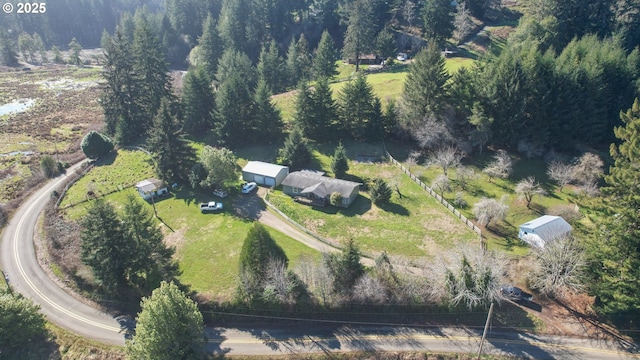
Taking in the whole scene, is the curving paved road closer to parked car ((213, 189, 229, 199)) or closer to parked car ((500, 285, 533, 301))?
parked car ((213, 189, 229, 199))

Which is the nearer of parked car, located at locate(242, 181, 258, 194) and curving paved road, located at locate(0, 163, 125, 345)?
curving paved road, located at locate(0, 163, 125, 345)

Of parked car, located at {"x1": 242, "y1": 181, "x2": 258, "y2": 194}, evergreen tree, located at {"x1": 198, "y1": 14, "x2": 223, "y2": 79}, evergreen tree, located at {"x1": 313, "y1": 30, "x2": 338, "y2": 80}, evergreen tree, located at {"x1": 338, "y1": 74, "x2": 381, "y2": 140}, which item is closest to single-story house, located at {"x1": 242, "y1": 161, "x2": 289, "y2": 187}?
parked car, located at {"x1": 242, "y1": 181, "x2": 258, "y2": 194}

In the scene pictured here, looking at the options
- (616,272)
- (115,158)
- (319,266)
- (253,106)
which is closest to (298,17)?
(253,106)

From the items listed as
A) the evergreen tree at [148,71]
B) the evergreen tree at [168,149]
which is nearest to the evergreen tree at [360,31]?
the evergreen tree at [148,71]

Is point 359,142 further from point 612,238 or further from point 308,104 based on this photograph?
point 612,238

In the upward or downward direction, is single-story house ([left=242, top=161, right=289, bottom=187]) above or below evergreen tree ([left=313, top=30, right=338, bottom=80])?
below
